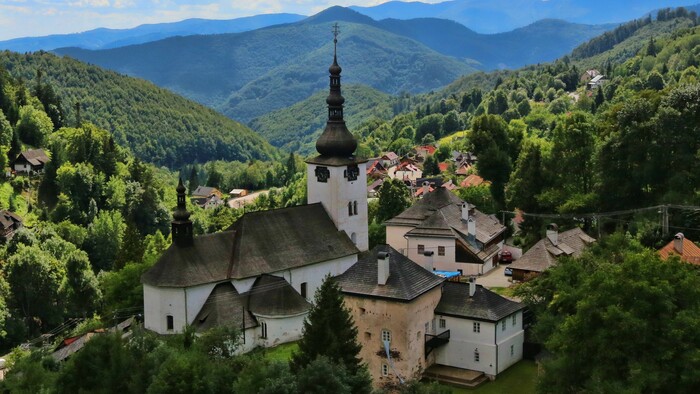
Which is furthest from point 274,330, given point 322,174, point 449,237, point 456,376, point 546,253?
point 546,253

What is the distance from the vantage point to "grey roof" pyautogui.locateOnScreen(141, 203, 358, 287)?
43875mm

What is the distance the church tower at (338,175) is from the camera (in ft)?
174

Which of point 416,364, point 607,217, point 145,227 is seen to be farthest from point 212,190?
point 416,364

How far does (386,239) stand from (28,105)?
8417 cm

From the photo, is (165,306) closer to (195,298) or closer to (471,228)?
(195,298)

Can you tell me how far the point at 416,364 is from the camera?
38406mm

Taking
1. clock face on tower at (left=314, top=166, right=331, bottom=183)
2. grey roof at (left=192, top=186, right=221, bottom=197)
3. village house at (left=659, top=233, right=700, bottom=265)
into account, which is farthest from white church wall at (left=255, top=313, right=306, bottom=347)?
grey roof at (left=192, top=186, right=221, bottom=197)

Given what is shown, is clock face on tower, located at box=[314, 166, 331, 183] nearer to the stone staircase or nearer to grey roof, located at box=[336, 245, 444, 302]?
grey roof, located at box=[336, 245, 444, 302]

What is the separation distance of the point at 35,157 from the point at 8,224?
22913 millimetres

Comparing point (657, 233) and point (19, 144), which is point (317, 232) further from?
point (19, 144)

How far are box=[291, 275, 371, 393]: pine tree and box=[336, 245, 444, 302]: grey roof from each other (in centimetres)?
494

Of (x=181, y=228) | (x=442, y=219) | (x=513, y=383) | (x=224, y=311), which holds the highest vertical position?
(x=181, y=228)

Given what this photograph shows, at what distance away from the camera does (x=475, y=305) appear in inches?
1575

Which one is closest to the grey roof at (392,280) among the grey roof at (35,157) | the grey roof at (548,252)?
the grey roof at (548,252)
